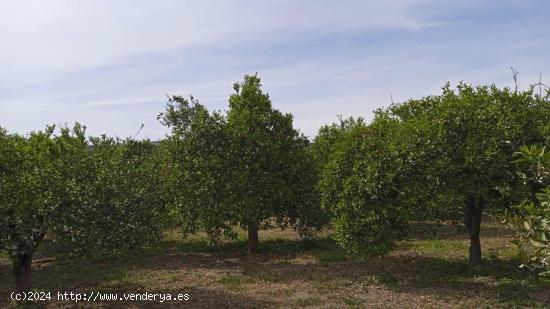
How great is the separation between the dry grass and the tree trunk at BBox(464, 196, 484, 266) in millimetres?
465

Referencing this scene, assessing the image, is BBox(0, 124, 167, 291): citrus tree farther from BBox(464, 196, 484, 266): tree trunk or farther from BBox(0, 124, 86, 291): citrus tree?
BBox(464, 196, 484, 266): tree trunk

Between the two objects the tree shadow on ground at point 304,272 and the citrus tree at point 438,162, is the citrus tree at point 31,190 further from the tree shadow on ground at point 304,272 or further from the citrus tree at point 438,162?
the citrus tree at point 438,162

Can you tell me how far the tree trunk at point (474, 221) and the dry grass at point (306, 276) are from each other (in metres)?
0.47

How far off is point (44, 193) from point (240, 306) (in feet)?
22.1

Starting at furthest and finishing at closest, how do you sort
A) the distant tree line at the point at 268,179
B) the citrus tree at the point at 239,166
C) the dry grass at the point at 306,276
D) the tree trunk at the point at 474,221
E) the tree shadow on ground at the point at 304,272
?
the citrus tree at the point at 239,166
the tree trunk at the point at 474,221
the tree shadow on ground at the point at 304,272
the dry grass at the point at 306,276
the distant tree line at the point at 268,179

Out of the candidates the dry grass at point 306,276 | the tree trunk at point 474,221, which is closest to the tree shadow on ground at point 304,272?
the dry grass at point 306,276

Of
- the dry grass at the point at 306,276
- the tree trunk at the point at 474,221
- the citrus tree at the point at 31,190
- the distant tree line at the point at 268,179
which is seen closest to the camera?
the citrus tree at the point at 31,190

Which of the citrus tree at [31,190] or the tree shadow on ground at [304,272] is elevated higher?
the citrus tree at [31,190]

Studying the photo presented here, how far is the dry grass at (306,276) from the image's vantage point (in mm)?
15336

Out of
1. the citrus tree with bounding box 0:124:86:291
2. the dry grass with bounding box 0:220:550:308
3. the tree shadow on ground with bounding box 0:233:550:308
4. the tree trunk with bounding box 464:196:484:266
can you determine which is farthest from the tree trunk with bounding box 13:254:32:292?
the tree trunk with bounding box 464:196:484:266

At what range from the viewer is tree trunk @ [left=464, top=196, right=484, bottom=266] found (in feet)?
60.0

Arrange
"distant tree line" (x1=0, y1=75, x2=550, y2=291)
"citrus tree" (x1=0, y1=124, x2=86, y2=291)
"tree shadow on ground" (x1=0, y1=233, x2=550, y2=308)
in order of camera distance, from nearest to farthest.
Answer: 1. "citrus tree" (x1=0, y1=124, x2=86, y2=291)
2. "distant tree line" (x1=0, y1=75, x2=550, y2=291)
3. "tree shadow on ground" (x1=0, y1=233, x2=550, y2=308)

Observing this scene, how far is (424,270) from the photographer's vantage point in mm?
19172

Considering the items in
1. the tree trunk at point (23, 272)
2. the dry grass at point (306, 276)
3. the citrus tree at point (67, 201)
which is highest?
the citrus tree at point (67, 201)
